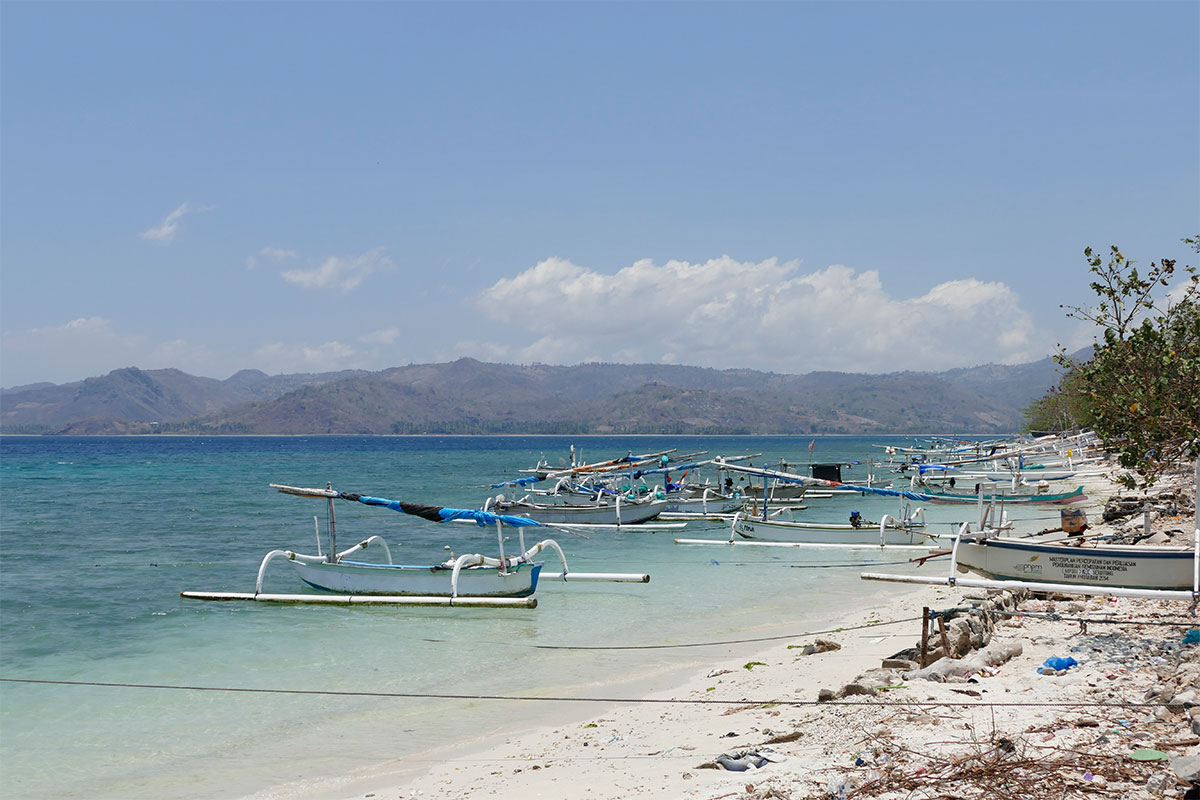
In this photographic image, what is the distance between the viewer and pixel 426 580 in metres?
21.6

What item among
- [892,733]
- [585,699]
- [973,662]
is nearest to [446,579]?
[585,699]

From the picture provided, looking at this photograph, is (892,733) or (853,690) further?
(853,690)

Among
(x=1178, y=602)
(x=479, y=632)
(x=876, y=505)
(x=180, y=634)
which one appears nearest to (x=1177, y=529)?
(x=1178, y=602)

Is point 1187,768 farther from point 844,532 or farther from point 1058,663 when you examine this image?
point 844,532

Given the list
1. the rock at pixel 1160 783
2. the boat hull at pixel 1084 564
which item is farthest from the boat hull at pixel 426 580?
the rock at pixel 1160 783

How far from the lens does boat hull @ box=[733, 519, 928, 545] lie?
99.1 feet

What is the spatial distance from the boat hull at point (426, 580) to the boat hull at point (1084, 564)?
10072mm

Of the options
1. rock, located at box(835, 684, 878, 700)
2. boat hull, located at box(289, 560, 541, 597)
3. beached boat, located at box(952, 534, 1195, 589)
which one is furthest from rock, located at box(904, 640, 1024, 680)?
boat hull, located at box(289, 560, 541, 597)

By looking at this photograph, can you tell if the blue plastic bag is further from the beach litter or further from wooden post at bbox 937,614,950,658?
wooden post at bbox 937,614,950,658

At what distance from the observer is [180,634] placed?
64.7 ft

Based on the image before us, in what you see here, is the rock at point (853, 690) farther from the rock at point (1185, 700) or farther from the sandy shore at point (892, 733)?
the rock at point (1185, 700)

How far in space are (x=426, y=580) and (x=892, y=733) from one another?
1472cm

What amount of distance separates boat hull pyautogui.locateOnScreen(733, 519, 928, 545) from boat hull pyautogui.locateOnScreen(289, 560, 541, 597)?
1340cm

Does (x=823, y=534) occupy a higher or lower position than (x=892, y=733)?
lower
